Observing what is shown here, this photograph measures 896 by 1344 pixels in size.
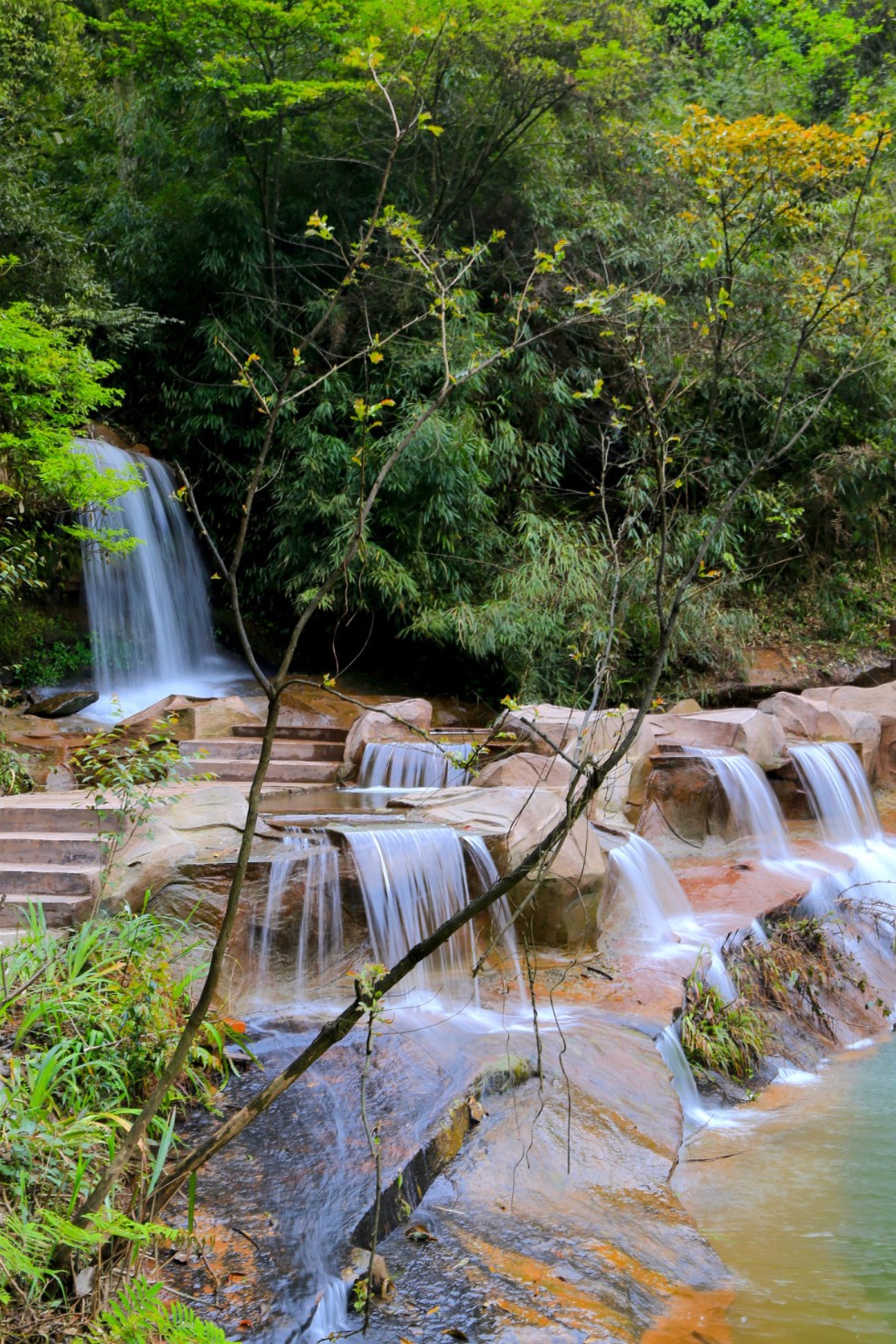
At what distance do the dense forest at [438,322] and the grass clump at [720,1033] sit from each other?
17.2ft

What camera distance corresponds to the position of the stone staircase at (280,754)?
8.51 meters

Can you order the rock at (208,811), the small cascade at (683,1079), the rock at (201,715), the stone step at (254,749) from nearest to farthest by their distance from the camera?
the small cascade at (683,1079)
the rock at (208,811)
the stone step at (254,749)
the rock at (201,715)

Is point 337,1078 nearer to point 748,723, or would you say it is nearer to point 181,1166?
point 181,1166

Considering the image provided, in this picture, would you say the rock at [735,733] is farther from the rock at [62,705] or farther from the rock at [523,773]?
the rock at [62,705]

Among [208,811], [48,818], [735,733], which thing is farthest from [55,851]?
[735,733]

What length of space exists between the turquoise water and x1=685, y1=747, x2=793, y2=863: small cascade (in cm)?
335

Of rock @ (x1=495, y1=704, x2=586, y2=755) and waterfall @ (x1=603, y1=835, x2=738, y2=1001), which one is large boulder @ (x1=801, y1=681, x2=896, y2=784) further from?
waterfall @ (x1=603, y1=835, x2=738, y2=1001)

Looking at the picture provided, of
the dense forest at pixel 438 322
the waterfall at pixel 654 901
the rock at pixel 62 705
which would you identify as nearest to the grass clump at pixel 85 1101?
the waterfall at pixel 654 901

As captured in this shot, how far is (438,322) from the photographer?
13.0m

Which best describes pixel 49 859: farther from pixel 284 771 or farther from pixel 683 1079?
pixel 284 771

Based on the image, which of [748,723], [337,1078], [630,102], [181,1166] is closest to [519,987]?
[337,1078]

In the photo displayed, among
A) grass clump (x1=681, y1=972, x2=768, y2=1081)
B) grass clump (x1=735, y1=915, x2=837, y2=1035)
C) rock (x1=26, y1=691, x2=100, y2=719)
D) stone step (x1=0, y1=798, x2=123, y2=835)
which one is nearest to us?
grass clump (x1=681, y1=972, x2=768, y2=1081)

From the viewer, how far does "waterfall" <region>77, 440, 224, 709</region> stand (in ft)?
37.3

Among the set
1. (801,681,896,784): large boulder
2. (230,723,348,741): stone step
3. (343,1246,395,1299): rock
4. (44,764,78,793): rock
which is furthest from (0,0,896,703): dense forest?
(343,1246,395,1299): rock
